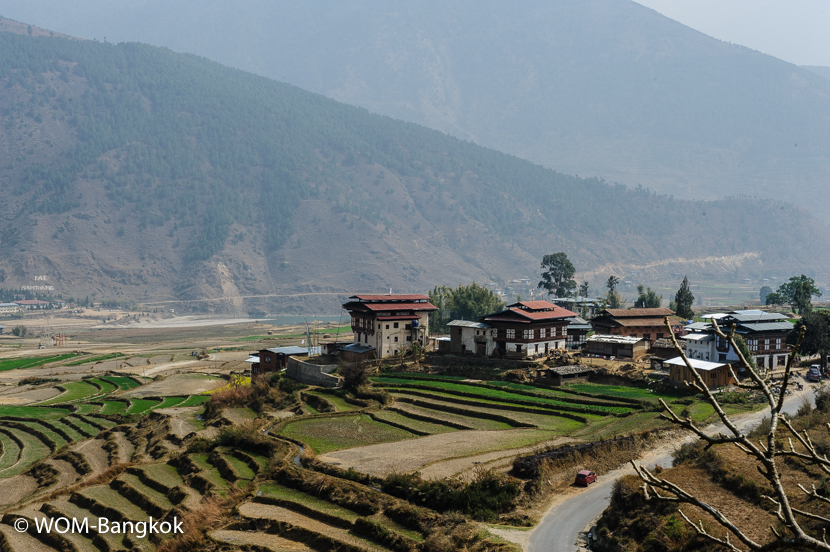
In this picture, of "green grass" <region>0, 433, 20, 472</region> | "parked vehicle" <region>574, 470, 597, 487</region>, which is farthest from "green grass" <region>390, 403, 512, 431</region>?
"green grass" <region>0, 433, 20, 472</region>

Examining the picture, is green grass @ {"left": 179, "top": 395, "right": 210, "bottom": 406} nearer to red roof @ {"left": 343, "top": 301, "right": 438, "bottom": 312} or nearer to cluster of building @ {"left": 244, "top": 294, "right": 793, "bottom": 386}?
A: cluster of building @ {"left": 244, "top": 294, "right": 793, "bottom": 386}

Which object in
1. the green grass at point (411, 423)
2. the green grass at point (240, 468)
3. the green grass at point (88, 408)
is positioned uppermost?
the green grass at point (411, 423)

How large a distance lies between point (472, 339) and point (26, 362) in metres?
88.0

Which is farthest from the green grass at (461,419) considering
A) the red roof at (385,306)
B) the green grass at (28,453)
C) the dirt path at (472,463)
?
the green grass at (28,453)

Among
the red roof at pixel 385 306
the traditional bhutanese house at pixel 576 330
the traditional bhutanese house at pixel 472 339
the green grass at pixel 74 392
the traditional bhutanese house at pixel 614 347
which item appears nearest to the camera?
the traditional bhutanese house at pixel 614 347

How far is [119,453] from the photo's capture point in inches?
2292

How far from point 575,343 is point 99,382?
64288mm

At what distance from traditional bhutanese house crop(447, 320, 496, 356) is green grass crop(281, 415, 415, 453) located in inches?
935

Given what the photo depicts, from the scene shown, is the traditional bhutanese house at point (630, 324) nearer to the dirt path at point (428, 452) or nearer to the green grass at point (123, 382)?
the dirt path at point (428, 452)

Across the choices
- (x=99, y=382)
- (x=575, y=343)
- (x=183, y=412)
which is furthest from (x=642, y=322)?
(x=99, y=382)

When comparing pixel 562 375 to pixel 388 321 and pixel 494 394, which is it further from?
pixel 388 321

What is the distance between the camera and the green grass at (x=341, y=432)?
4983cm

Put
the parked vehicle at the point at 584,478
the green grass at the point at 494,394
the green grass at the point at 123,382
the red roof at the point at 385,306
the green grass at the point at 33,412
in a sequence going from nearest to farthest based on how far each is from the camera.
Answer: the parked vehicle at the point at 584,478
the green grass at the point at 494,394
the green grass at the point at 33,412
the red roof at the point at 385,306
the green grass at the point at 123,382

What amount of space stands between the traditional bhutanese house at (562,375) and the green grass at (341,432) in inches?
686
